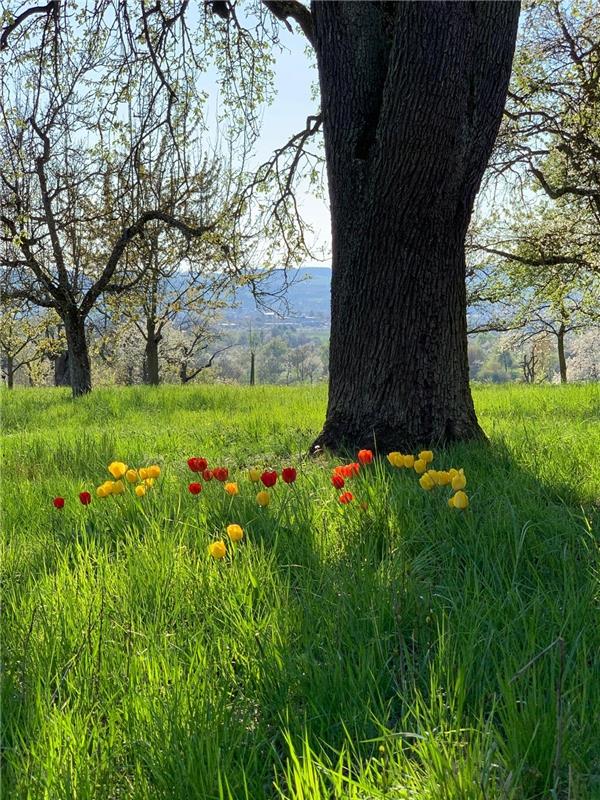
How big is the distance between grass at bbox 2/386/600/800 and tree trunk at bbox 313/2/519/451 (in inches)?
31.4

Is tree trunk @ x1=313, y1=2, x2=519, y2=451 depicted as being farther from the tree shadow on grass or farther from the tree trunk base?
the tree shadow on grass

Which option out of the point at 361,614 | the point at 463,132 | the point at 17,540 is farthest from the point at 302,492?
the point at 463,132

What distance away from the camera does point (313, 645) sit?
154cm

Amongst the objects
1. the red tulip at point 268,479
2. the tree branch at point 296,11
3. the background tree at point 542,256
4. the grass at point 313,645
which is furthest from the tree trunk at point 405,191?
the background tree at point 542,256

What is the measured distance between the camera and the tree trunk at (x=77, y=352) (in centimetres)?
1163

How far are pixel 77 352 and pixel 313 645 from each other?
442 inches

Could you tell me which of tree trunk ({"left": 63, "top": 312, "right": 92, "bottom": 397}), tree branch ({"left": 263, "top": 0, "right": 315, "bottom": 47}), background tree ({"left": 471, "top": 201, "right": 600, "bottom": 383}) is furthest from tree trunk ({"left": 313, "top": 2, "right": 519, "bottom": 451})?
tree trunk ({"left": 63, "top": 312, "right": 92, "bottom": 397})

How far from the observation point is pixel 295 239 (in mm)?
Result: 7473

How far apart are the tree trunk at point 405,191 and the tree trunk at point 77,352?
8.83 m

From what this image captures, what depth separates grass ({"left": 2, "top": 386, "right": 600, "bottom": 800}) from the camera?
1128 mm

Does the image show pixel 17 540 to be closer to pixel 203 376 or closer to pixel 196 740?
pixel 196 740

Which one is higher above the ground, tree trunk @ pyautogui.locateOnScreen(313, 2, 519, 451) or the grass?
tree trunk @ pyautogui.locateOnScreen(313, 2, 519, 451)

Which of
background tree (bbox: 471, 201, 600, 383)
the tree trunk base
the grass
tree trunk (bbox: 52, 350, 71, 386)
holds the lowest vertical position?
the grass

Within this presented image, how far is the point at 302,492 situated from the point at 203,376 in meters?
50.0
